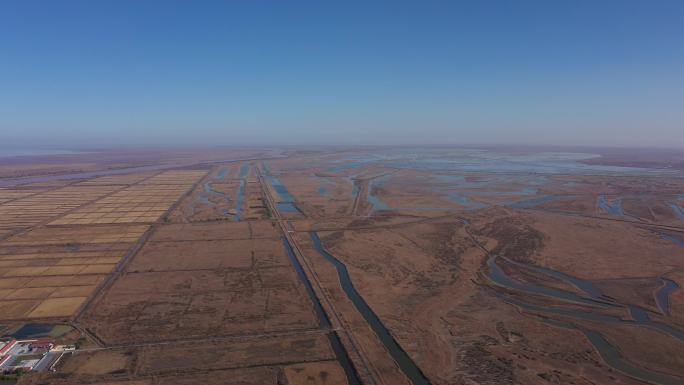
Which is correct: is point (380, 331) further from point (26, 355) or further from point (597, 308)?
point (26, 355)

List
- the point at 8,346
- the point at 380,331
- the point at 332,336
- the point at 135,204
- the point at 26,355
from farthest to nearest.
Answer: the point at 135,204 < the point at 380,331 < the point at 332,336 < the point at 8,346 < the point at 26,355

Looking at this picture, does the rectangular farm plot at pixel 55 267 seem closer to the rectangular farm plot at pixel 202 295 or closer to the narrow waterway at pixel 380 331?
the rectangular farm plot at pixel 202 295

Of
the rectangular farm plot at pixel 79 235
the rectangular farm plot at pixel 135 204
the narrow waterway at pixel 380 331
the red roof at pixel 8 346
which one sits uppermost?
the rectangular farm plot at pixel 135 204

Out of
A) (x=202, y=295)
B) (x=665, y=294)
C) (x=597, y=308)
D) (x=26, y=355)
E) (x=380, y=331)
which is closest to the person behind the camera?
(x=26, y=355)

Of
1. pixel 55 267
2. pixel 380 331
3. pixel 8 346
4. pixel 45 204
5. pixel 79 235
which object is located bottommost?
pixel 380 331

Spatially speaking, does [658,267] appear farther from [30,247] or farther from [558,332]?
[30,247]

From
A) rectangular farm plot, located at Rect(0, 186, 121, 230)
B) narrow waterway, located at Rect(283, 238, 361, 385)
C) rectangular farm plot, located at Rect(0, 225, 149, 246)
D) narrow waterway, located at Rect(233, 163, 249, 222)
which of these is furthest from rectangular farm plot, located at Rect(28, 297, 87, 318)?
rectangular farm plot, located at Rect(0, 186, 121, 230)

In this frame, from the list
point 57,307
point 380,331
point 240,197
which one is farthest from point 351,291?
point 240,197

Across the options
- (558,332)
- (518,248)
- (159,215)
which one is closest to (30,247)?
(159,215)

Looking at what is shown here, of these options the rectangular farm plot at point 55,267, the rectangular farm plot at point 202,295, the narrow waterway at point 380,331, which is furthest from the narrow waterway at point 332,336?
the rectangular farm plot at point 55,267
